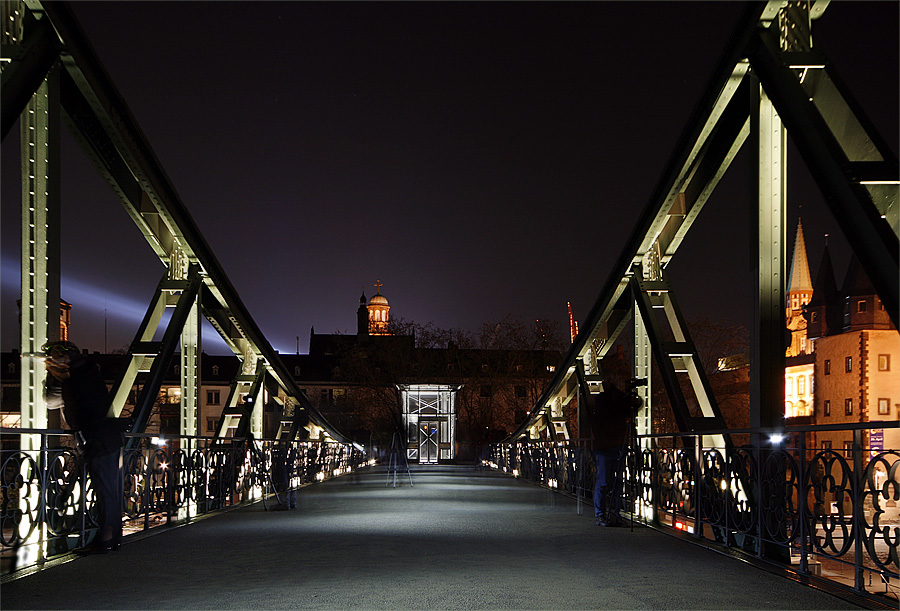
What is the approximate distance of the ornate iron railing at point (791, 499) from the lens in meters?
6.13

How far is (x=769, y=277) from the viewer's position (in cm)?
826

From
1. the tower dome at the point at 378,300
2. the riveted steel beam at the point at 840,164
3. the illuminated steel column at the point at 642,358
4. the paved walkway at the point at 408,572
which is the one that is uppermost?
the tower dome at the point at 378,300

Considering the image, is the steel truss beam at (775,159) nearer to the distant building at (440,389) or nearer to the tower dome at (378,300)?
the distant building at (440,389)

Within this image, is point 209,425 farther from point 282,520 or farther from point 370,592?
point 370,592

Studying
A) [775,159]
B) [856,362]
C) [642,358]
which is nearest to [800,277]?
[856,362]

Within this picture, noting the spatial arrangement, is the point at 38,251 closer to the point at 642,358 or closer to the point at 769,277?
the point at 769,277

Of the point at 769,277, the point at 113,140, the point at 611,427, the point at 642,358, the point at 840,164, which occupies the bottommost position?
the point at 611,427

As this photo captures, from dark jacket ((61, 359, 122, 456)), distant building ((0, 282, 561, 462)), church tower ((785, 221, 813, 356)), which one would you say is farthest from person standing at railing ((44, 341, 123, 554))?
church tower ((785, 221, 813, 356))

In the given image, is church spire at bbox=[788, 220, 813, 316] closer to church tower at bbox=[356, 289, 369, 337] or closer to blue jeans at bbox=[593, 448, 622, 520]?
church tower at bbox=[356, 289, 369, 337]

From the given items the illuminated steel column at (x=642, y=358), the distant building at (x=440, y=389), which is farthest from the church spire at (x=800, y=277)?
the illuminated steel column at (x=642, y=358)

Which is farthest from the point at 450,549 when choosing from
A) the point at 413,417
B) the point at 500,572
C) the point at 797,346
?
the point at 797,346

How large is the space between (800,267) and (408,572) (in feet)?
408

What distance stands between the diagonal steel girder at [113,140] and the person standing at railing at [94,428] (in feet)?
6.54

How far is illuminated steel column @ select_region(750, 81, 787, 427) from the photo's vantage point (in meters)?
8.23
